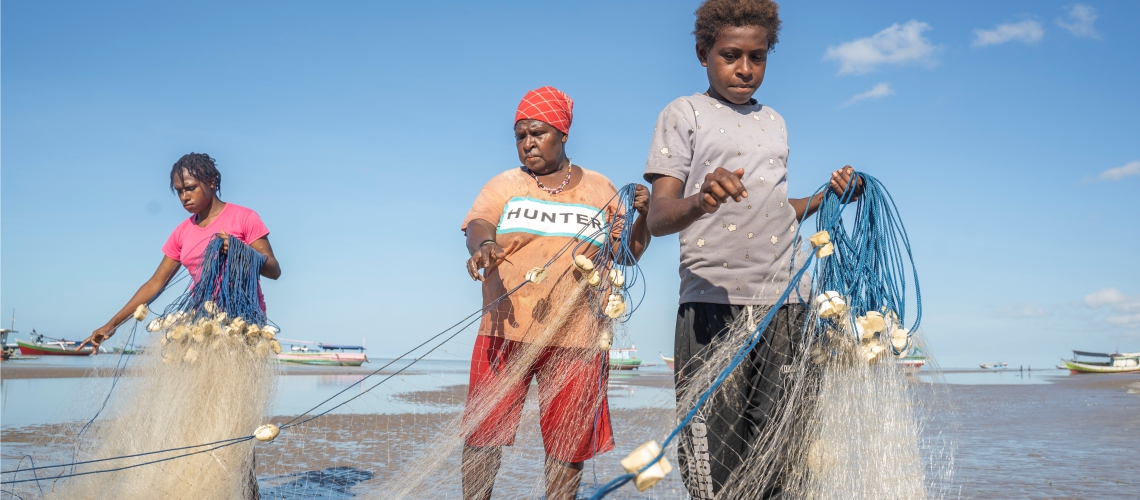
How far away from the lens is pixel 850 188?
240cm

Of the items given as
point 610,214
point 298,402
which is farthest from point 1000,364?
point 610,214

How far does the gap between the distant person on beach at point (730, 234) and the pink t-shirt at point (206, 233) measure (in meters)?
2.69

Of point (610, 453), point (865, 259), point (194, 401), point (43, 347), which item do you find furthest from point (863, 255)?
point (43, 347)

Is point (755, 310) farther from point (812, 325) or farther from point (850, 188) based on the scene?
point (850, 188)

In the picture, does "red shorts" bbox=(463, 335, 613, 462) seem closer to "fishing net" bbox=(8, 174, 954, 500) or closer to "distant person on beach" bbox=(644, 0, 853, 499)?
"fishing net" bbox=(8, 174, 954, 500)

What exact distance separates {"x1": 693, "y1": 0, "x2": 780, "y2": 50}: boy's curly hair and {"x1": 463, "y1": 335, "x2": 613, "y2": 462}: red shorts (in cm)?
124

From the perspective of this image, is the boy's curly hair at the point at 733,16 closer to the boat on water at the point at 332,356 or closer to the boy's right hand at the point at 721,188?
the boy's right hand at the point at 721,188

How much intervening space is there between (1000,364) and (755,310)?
78.0 meters

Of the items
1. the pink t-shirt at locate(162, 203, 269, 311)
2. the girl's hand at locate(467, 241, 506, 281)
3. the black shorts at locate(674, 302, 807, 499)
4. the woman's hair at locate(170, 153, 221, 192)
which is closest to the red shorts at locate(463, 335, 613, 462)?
the girl's hand at locate(467, 241, 506, 281)

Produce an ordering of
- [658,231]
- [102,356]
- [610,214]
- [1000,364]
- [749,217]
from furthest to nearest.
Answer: [1000,364] → [102,356] → [610,214] → [749,217] → [658,231]

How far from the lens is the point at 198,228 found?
4.19m

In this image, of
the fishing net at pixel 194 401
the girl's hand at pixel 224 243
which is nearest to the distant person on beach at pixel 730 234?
the fishing net at pixel 194 401

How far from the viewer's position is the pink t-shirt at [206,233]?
4.12 meters

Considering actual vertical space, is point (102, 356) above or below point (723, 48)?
below
